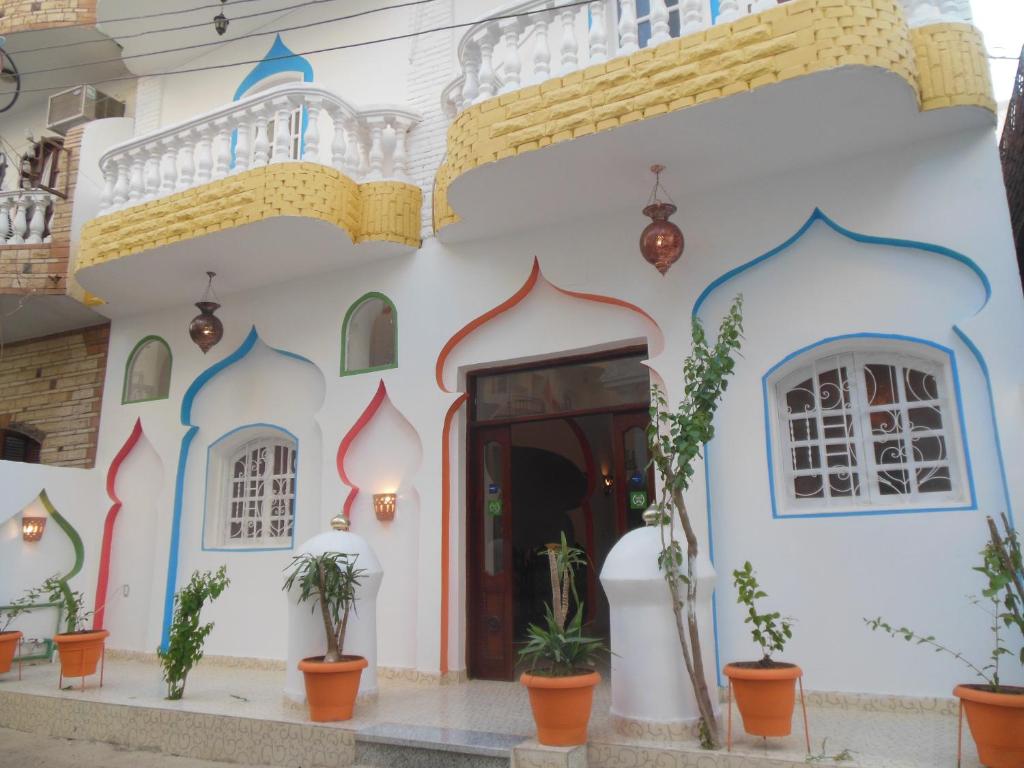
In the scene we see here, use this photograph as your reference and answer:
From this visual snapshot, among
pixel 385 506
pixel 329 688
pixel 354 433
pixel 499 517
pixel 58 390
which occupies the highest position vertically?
pixel 58 390

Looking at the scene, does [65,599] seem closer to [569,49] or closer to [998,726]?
[569,49]

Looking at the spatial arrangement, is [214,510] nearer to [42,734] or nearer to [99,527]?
[99,527]

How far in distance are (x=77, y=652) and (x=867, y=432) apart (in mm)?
6195

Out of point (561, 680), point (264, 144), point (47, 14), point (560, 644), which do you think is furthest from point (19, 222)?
point (561, 680)

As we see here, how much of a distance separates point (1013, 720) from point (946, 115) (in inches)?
144

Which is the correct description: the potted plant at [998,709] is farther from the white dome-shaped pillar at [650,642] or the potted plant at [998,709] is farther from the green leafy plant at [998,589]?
the white dome-shaped pillar at [650,642]

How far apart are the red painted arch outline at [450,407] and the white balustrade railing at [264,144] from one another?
1.65 meters

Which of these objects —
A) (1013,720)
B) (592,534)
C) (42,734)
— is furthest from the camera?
(592,534)

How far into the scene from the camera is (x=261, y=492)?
780cm

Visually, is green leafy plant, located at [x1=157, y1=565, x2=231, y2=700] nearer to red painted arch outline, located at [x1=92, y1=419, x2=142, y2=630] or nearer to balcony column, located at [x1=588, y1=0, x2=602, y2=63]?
red painted arch outline, located at [x1=92, y1=419, x2=142, y2=630]

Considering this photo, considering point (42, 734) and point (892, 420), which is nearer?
point (892, 420)

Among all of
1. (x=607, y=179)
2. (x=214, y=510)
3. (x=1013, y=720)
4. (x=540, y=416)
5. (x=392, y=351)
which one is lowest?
(x=1013, y=720)

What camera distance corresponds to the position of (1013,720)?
3.54 metres

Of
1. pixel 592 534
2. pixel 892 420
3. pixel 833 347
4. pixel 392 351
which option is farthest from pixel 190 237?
pixel 892 420
